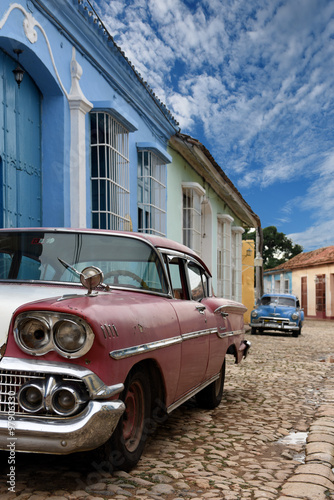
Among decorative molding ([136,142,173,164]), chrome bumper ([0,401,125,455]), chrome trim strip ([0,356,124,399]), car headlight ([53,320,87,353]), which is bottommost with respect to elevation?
chrome bumper ([0,401,125,455])

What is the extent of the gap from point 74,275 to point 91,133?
207 inches

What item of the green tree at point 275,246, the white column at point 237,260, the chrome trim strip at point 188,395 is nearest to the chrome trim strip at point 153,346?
the chrome trim strip at point 188,395

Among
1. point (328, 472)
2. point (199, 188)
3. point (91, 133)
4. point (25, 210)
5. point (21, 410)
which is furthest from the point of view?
point (199, 188)

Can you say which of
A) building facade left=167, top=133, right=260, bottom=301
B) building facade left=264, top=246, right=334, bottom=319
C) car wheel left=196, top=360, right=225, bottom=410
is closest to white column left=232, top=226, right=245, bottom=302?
building facade left=167, top=133, right=260, bottom=301

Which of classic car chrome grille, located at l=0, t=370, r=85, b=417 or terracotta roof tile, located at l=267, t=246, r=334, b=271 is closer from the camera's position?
classic car chrome grille, located at l=0, t=370, r=85, b=417

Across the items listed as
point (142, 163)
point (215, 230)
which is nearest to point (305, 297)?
point (215, 230)

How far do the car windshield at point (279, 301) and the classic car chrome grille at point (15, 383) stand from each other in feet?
49.5

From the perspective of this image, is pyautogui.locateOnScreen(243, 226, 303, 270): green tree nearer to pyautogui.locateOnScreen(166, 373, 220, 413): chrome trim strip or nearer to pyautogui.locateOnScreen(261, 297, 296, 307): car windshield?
pyautogui.locateOnScreen(261, 297, 296, 307): car windshield

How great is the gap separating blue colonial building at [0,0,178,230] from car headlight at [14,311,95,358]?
4086 millimetres

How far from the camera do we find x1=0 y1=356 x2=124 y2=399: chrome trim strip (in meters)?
2.45

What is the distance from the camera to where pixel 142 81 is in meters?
9.75

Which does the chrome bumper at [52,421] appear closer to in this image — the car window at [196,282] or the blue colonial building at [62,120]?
the car window at [196,282]

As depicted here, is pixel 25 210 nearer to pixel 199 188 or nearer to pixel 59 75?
pixel 59 75

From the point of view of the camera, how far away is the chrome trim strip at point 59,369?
8.02ft
